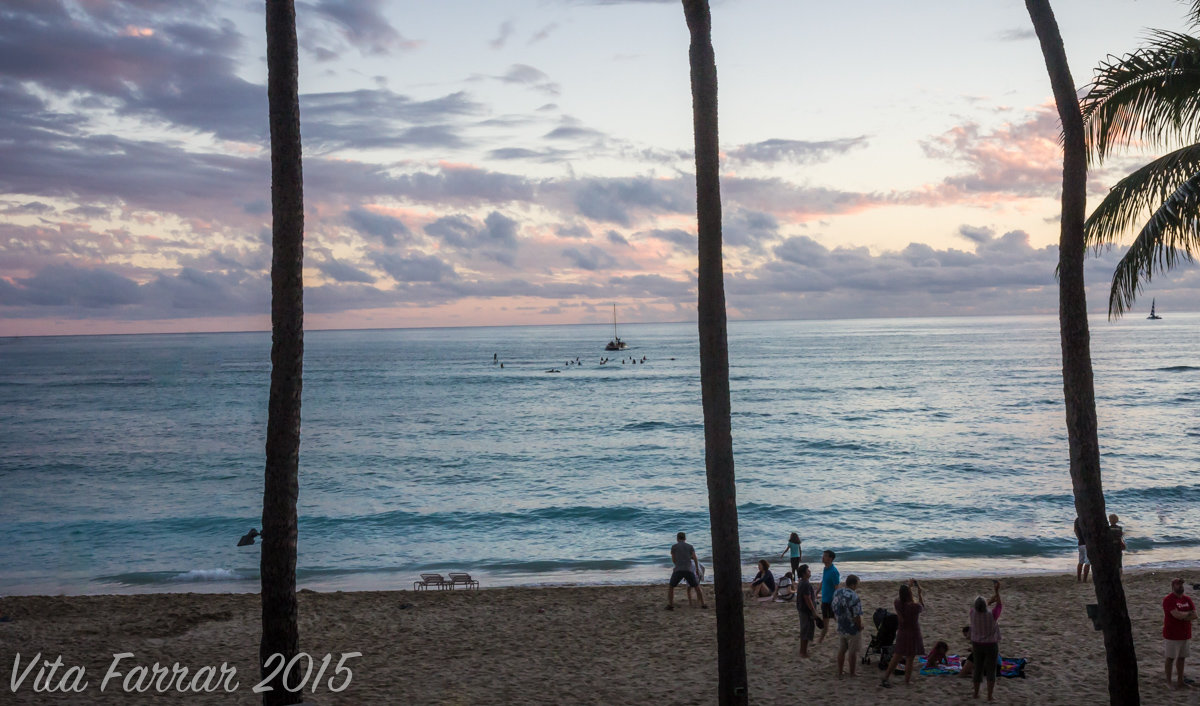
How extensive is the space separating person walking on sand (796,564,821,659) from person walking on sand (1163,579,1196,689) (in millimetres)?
4516

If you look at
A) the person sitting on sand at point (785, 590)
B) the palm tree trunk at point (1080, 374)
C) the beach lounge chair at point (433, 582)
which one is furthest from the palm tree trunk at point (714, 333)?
the beach lounge chair at point (433, 582)

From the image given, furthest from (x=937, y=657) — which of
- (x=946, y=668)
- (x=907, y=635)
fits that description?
(x=907, y=635)

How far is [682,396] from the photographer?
7869cm

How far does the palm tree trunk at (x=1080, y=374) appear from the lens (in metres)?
7.82

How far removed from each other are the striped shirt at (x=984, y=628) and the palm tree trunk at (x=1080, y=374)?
2241mm

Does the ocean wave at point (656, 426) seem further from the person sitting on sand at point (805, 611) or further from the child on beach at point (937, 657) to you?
the child on beach at point (937, 657)

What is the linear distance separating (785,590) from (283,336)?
39.5 ft

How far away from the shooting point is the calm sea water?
79.8 ft

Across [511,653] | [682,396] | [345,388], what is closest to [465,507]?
[511,653]

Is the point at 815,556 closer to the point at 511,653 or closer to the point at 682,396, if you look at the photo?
the point at 511,653

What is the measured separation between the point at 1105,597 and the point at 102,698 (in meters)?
12.4

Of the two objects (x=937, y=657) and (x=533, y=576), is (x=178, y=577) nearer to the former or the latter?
(x=533, y=576)

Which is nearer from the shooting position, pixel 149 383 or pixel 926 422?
pixel 926 422

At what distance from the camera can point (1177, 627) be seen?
10.6 metres
